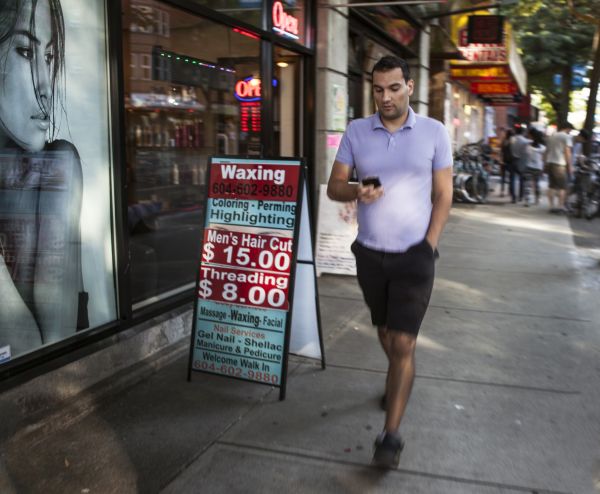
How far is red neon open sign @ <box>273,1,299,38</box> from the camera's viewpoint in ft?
21.4

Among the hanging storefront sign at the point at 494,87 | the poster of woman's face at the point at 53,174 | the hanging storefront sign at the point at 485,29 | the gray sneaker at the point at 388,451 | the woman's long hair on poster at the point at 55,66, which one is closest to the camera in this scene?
the gray sneaker at the point at 388,451

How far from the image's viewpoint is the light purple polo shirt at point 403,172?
10.4ft

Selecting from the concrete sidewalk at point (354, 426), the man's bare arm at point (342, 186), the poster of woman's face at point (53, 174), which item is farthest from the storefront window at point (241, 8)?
the concrete sidewalk at point (354, 426)

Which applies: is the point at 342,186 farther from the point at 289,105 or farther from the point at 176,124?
the point at 289,105

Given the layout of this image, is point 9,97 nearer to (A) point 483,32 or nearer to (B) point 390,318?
(B) point 390,318

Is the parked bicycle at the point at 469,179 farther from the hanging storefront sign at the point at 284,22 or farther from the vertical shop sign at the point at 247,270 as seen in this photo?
the vertical shop sign at the point at 247,270

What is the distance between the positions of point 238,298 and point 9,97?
5.78ft

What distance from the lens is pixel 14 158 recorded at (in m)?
3.58

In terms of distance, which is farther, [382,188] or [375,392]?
[375,392]

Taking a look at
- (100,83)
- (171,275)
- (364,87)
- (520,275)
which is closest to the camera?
(100,83)

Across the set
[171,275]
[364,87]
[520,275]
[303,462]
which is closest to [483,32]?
[364,87]

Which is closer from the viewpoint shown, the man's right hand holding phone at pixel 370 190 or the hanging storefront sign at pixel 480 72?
the man's right hand holding phone at pixel 370 190

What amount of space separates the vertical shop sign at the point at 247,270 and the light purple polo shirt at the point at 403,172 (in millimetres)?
783

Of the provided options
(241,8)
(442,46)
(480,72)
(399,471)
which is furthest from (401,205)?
(480,72)
